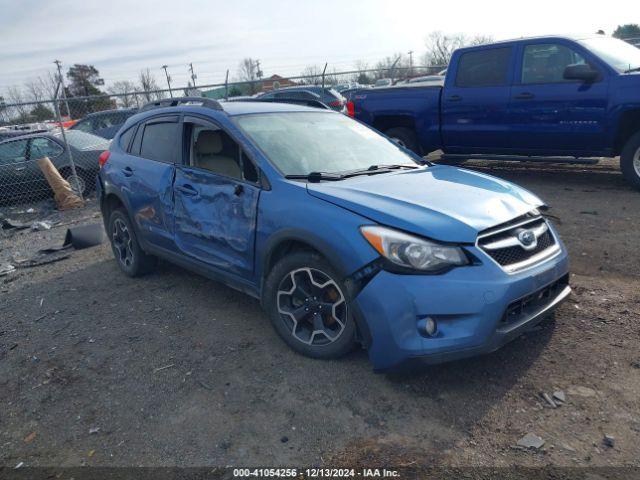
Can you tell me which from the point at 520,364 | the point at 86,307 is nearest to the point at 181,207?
the point at 86,307

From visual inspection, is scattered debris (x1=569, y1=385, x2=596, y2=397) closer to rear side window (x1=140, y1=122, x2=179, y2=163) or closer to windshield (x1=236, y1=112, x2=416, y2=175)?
windshield (x1=236, y1=112, x2=416, y2=175)

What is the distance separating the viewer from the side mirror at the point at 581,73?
669cm

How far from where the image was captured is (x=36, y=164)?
410 inches

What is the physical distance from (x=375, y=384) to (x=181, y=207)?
225 centimetres

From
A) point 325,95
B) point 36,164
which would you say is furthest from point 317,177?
point 325,95

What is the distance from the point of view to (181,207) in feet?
14.2

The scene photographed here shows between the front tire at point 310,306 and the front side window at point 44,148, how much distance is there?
885 centimetres

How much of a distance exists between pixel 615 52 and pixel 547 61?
0.87 meters

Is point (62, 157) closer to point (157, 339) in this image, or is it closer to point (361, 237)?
point (157, 339)

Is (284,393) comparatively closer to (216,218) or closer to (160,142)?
(216,218)

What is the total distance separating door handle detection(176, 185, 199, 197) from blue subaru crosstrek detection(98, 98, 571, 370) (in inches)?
0.6

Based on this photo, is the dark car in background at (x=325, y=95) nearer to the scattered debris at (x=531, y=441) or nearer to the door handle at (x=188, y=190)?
the door handle at (x=188, y=190)

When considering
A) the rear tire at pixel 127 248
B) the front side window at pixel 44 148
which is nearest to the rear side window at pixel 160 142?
the rear tire at pixel 127 248

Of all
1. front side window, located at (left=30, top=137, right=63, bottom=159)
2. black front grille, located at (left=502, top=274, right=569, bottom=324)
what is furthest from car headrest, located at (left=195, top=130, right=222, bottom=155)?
front side window, located at (left=30, top=137, right=63, bottom=159)
